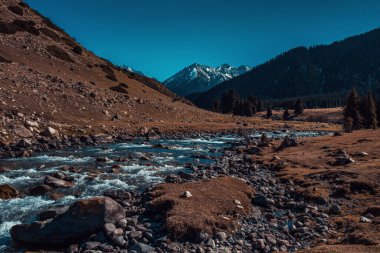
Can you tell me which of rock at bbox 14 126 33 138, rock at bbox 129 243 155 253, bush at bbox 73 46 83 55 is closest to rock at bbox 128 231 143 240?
rock at bbox 129 243 155 253

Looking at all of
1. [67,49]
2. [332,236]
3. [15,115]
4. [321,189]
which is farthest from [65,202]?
[67,49]

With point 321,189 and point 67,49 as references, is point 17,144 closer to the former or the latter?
point 321,189

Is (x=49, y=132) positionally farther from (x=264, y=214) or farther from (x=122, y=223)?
(x=264, y=214)

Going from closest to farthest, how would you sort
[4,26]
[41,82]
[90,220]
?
[90,220] < [41,82] < [4,26]

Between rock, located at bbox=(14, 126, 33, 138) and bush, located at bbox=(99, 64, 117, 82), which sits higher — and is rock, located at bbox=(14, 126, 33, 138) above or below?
below

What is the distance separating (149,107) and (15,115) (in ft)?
154

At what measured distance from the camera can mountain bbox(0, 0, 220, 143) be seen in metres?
57.1

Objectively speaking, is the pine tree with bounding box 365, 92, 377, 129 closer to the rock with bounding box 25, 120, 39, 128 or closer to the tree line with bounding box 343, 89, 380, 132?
the tree line with bounding box 343, 89, 380, 132

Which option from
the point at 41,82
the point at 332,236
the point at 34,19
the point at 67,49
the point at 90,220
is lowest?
the point at 332,236

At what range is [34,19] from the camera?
354 feet

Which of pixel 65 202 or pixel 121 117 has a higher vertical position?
pixel 121 117

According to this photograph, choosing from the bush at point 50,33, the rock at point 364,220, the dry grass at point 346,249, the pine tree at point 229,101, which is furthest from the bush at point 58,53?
the dry grass at point 346,249

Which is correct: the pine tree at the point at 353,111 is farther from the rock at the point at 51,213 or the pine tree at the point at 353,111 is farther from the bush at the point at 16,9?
the bush at the point at 16,9

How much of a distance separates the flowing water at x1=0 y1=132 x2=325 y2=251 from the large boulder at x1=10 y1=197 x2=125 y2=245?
1108 mm
